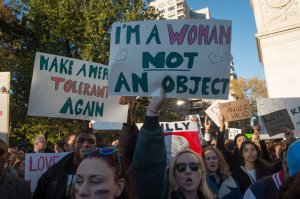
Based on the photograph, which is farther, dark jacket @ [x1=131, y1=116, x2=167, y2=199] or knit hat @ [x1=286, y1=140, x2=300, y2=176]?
dark jacket @ [x1=131, y1=116, x2=167, y2=199]

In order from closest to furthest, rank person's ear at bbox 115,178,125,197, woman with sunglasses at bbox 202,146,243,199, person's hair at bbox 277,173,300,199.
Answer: person's hair at bbox 277,173,300,199 → person's ear at bbox 115,178,125,197 → woman with sunglasses at bbox 202,146,243,199

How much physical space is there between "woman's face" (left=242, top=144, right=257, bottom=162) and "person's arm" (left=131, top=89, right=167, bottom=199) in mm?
2841

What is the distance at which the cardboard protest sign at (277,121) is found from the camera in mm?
5934

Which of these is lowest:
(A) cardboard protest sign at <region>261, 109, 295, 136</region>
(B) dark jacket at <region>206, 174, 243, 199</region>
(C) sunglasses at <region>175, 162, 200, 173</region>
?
(B) dark jacket at <region>206, 174, 243, 199</region>

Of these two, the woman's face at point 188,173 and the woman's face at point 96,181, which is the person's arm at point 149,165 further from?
the woman's face at point 188,173

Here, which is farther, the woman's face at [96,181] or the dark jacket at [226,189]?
the dark jacket at [226,189]

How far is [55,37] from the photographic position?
16.9 meters

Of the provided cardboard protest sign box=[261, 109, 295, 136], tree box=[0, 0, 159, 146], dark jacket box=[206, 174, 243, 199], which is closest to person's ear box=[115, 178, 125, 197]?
dark jacket box=[206, 174, 243, 199]

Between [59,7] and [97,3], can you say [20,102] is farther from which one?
[97,3]

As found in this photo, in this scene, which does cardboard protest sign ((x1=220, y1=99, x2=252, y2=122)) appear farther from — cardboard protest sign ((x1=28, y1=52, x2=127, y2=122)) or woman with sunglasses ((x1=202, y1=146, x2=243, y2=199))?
cardboard protest sign ((x1=28, y1=52, x2=127, y2=122))

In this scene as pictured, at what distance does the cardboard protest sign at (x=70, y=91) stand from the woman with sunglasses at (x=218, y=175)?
4.10ft

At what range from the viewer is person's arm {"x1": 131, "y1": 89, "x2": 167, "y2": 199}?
198 centimetres

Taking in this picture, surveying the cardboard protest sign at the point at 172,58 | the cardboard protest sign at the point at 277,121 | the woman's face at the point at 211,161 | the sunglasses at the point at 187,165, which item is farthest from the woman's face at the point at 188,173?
the cardboard protest sign at the point at 277,121

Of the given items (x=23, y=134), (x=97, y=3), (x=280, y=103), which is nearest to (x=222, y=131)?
(x=280, y=103)
